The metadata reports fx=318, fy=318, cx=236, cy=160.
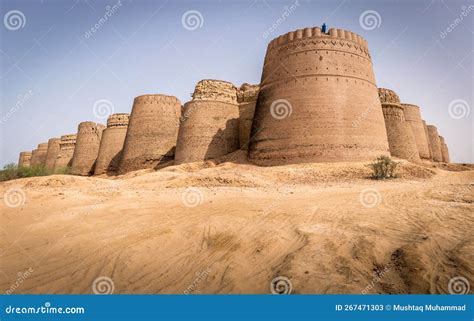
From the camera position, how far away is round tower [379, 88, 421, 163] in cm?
2034

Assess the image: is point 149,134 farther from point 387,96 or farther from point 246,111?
point 387,96

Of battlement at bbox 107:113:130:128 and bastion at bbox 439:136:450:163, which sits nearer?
battlement at bbox 107:113:130:128

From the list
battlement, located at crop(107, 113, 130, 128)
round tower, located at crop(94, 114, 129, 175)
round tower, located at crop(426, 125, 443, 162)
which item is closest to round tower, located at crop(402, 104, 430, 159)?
round tower, located at crop(426, 125, 443, 162)

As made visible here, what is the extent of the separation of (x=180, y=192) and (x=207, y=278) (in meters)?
4.50

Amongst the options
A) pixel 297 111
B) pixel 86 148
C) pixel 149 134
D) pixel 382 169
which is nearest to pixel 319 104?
pixel 297 111

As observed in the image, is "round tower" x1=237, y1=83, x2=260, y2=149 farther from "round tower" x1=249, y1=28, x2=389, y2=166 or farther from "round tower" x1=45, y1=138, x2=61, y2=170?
"round tower" x1=45, y1=138, x2=61, y2=170

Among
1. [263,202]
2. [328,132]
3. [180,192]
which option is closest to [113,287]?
[263,202]

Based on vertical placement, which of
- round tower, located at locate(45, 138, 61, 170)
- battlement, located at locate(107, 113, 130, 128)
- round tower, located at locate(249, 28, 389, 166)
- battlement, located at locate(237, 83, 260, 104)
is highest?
round tower, located at locate(45, 138, 61, 170)

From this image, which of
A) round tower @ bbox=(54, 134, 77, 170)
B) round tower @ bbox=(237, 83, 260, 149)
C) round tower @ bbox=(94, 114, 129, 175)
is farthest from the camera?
round tower @ bbox=(54, 134, 77, 170)

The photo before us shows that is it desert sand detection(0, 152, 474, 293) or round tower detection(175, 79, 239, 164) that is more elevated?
round tower detection(175, 79, 239, 164)

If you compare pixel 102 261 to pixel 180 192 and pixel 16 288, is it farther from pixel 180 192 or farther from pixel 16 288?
pixel 180 192

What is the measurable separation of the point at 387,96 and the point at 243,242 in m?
20.8

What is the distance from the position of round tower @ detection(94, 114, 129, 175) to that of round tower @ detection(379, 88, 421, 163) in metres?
18.7

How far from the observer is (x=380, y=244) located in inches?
142
